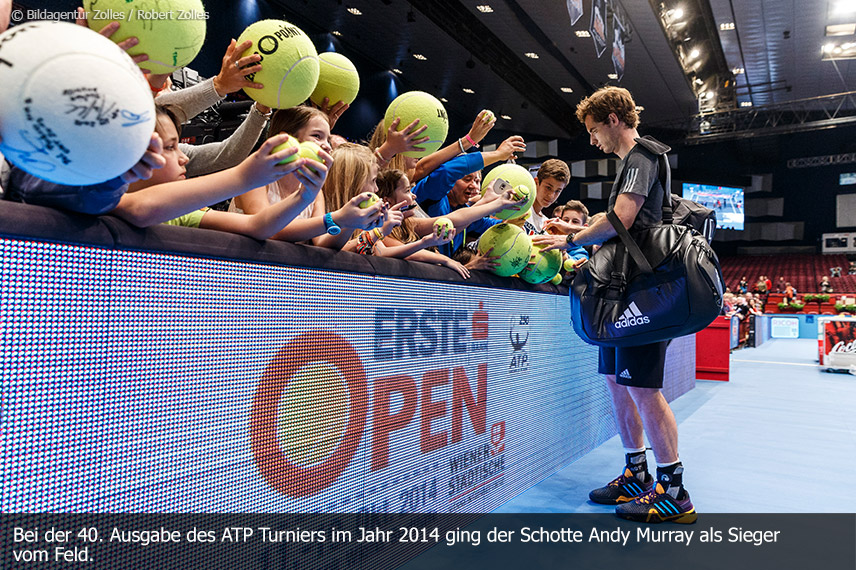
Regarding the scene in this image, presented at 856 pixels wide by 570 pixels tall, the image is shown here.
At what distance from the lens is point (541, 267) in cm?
262

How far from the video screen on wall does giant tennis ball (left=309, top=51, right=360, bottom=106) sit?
71.1ft

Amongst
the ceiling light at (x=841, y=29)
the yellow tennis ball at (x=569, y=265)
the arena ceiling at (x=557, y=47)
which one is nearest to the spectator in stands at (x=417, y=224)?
the yellow tennis ball at (x=569, y=265)

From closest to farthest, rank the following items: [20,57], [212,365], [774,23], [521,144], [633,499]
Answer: [20,57] → [212,365] → [633,499] → [521,144] → [774,23]

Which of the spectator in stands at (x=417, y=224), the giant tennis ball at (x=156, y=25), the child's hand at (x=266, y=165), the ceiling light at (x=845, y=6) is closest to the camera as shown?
the child's hand at (x=266, y=165)

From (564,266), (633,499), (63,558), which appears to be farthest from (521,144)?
(63,558)

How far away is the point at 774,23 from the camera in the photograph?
1216cm

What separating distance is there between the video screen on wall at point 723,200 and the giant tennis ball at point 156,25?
22422 millimetres

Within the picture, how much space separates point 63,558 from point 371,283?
0.93 meters

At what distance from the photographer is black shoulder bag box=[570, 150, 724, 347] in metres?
2.08

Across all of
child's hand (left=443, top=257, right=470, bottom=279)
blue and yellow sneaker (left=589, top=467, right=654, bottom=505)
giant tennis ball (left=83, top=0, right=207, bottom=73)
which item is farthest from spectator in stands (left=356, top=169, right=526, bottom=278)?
blue and yellow sneaker (left=589, top=467, right=654, bottom=505)

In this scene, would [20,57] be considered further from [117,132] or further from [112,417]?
[112,417]

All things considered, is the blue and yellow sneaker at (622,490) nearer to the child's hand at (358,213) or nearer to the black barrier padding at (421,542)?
the black barrier padding at (421,542)

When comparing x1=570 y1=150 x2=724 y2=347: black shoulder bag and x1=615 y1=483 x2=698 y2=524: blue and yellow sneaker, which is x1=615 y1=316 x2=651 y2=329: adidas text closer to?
x1=570 y1=150 x2=724 y2=347: black shoulder bag

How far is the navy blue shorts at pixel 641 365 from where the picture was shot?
2203mm
